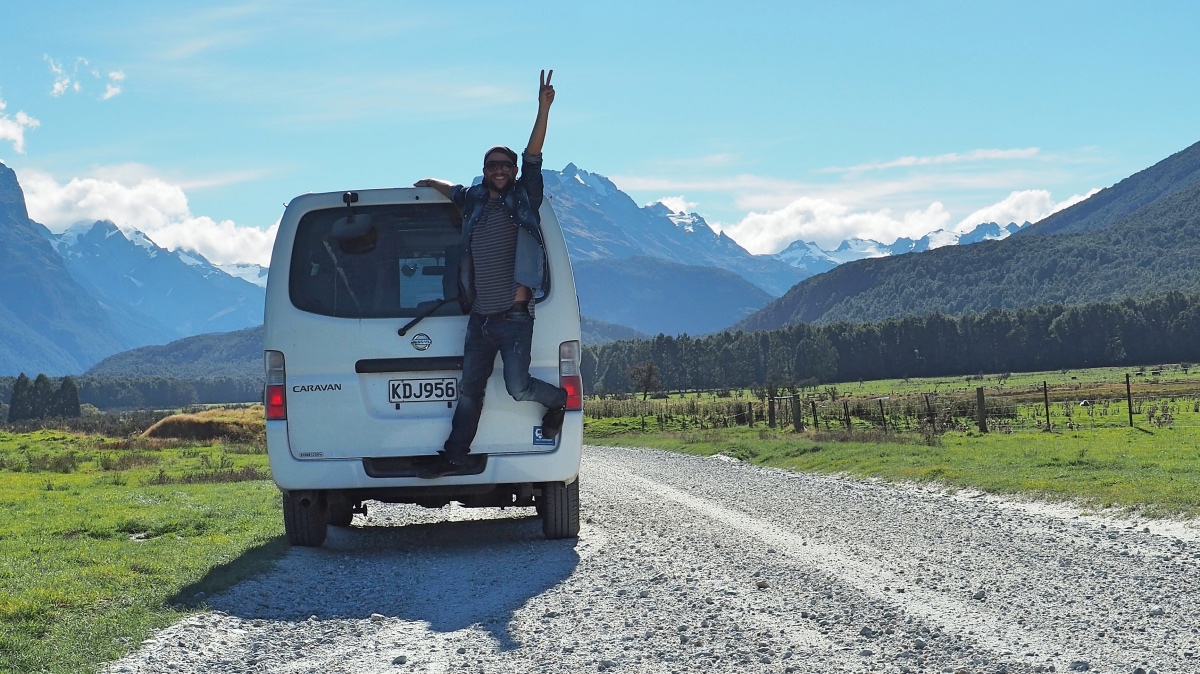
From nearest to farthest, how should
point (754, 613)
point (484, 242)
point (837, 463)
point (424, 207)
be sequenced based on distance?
point (754, 613)
point (484, 242)
point (424, 207)
point (837, 463)

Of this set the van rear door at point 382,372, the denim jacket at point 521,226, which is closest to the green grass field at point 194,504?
the van rear door at point 382,372

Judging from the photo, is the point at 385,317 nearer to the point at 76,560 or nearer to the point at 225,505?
the point at 76,560

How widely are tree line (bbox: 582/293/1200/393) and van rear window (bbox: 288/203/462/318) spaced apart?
6146 inches

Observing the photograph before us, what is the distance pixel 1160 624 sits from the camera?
5.44m

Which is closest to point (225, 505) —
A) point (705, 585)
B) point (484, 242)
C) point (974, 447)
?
point (484, 242)

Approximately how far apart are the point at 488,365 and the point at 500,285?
60 cm

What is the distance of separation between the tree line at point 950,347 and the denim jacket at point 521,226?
15632cm

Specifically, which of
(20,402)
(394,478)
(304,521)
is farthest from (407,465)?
(20,402)

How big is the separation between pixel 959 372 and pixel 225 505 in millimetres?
177431

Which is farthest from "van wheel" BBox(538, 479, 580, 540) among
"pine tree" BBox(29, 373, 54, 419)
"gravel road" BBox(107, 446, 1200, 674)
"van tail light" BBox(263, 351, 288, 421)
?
"pine tree" BBox(29, 373, 54, 419)

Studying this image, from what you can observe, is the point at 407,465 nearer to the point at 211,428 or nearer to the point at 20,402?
the point at 211,428

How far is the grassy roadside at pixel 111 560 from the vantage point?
5.57 m

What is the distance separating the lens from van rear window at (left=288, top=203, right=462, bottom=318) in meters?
8.35

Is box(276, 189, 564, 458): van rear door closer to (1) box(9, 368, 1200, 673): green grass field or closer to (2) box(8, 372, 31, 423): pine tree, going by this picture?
(1) box(9, 368, 1200, 673): green grass field
